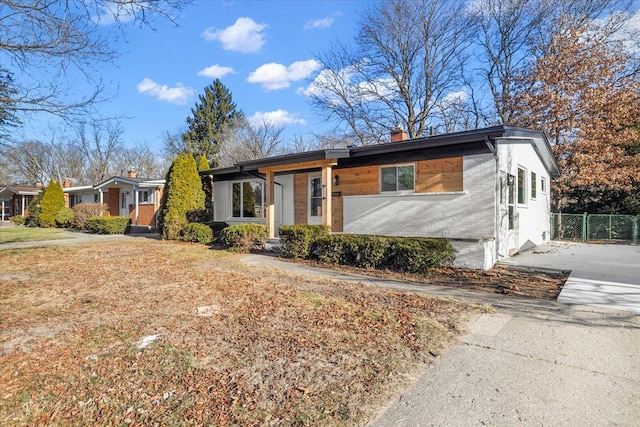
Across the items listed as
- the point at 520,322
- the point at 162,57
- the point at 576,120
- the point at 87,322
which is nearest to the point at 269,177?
the point at 162,57

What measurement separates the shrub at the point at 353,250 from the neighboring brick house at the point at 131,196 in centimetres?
1572

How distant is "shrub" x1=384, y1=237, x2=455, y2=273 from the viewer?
7250mm

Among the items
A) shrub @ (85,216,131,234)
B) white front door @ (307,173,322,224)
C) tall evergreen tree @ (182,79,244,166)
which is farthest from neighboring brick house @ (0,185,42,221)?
white front door @ (307,173,322,224)

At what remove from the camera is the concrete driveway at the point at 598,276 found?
202 inches

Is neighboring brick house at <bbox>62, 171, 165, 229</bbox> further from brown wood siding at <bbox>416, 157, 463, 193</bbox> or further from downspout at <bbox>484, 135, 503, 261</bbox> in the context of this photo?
downspout at <bbox>484, 135, 503, 261</bbox>

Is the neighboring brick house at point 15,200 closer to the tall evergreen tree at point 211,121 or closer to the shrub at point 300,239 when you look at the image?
the tall evergreen tree at point 211,121

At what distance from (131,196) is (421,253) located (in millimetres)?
22342

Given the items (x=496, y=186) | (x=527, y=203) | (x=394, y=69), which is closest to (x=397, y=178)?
(x=496, y=186)

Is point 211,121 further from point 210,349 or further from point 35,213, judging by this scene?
point 210,349

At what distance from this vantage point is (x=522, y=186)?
10.8 m

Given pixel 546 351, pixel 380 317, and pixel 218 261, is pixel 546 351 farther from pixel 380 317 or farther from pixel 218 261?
pixel 218 261

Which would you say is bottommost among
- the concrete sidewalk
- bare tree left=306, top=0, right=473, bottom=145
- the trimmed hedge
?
the concrete sidewalk

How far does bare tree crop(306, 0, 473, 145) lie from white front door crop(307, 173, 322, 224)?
1415 cm

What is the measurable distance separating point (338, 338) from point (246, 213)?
37.9ft
